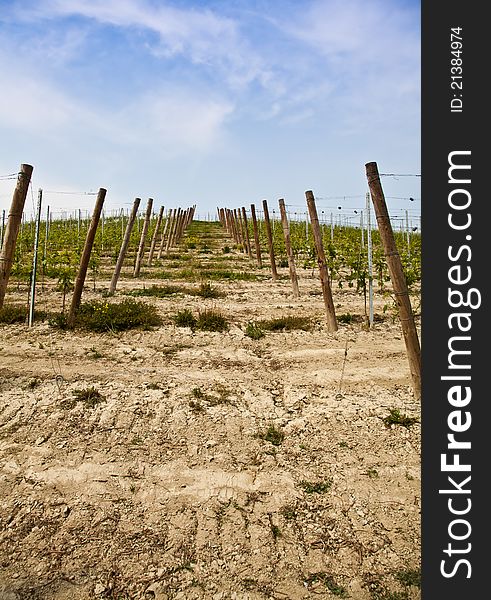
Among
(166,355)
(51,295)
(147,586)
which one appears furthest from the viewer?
(51,295)

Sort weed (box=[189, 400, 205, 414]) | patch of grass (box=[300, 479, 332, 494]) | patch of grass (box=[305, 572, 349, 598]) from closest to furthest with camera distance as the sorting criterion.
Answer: patch of grass (box=[305, 572, 349, 598])
patch of grass (box=[300, 479, 332, 494])
weed (box=[189, 400, 205, 414])

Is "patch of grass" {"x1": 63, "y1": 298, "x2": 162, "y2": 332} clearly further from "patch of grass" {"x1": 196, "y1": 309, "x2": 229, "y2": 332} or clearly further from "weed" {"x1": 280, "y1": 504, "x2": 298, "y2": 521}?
"weed" {"x1": 280, "y1": 504, "x2": 298, "y2": 521}

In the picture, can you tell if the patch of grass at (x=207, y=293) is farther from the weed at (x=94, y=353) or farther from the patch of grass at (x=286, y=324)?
the weed at (x=94, y=353)

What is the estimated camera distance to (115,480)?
10.3ft

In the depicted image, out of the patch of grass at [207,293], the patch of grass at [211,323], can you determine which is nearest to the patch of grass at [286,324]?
the patch of grass at [211,323]

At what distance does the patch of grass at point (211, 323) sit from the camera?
7000 mm

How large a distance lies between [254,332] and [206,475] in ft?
11.9

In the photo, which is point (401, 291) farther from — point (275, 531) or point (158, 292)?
point (158, 292)

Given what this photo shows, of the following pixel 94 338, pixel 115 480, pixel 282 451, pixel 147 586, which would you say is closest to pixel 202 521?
pixel 147 586

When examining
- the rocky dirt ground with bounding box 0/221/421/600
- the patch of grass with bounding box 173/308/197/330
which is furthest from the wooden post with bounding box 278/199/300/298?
the rocky dirt ground with bounding box 0/221/421/600

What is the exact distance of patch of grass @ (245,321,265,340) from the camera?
6648mm

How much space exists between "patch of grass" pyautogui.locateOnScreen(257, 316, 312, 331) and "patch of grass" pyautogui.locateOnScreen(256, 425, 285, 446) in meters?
3.37

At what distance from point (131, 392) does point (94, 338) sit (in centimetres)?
221

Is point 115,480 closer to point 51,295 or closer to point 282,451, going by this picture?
point 282,451
